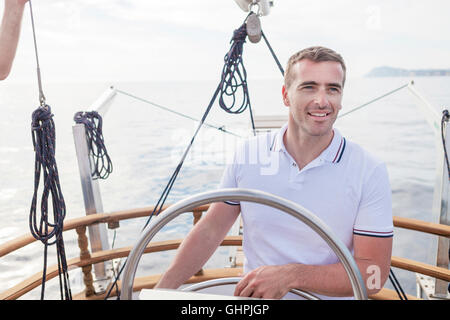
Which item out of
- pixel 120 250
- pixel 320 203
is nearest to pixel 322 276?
pixel 320 203

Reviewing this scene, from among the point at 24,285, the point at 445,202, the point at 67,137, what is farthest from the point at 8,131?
the point at 445,202

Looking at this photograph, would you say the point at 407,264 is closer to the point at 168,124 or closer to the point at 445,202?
the point at 445,202

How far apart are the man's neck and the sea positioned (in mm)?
1216

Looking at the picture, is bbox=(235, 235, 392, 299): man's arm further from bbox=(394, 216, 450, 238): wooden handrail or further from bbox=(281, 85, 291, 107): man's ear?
bbox=(394, 216, 450, 238): wooden handrail

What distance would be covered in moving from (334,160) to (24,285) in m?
1.30

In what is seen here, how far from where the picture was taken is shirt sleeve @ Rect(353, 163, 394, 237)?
0.84 meters

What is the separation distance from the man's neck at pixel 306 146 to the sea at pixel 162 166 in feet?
3.99

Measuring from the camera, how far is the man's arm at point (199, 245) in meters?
0.87

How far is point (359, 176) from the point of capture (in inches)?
35.1

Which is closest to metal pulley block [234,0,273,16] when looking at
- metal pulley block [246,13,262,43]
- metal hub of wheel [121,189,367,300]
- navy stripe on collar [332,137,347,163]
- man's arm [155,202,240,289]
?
metal pulley block [246,13,262,43]

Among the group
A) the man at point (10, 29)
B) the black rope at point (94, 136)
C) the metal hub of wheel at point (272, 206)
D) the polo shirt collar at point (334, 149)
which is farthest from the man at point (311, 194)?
the black rope at point (94, 136)

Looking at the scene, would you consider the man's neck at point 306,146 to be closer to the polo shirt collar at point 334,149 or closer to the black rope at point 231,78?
the polo shirt collar at point 334,149

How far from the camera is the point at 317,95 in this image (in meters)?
0.92

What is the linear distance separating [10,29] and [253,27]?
2.68ft
